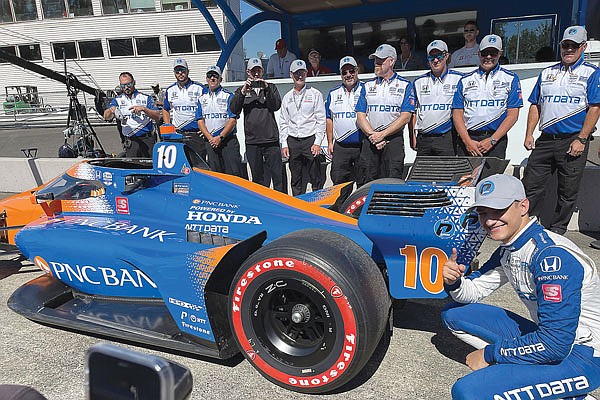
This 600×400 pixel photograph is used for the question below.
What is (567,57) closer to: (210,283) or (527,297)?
(527,297)

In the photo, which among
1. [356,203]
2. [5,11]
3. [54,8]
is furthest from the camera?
[5,11]

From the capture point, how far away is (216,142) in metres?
6.30

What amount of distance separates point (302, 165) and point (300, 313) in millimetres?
3624

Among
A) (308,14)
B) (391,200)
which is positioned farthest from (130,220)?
(308,14)

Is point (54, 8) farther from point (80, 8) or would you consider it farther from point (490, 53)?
point (490, 53)

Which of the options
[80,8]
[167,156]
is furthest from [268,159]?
[80,8]

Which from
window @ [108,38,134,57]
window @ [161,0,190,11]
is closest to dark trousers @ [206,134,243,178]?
window @ [161,0,190,11]

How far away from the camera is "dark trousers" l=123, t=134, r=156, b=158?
757 centimetres

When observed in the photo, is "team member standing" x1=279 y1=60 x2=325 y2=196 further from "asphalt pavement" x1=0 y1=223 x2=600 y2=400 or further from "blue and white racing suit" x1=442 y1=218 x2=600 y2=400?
"blue and white racing suit" x1=442 y1=218 x2=600 y2=400

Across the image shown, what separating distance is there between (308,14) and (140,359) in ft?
46.4

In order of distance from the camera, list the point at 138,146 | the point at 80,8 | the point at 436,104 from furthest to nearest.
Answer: the point at 80,8 < the point at 138,146 < the point at 436,104

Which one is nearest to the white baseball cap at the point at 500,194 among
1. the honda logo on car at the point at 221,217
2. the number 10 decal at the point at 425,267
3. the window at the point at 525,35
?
the number 10 decal at the point at 425,267

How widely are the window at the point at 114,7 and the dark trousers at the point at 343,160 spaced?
27.3 metres

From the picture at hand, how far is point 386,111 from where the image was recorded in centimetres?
521
